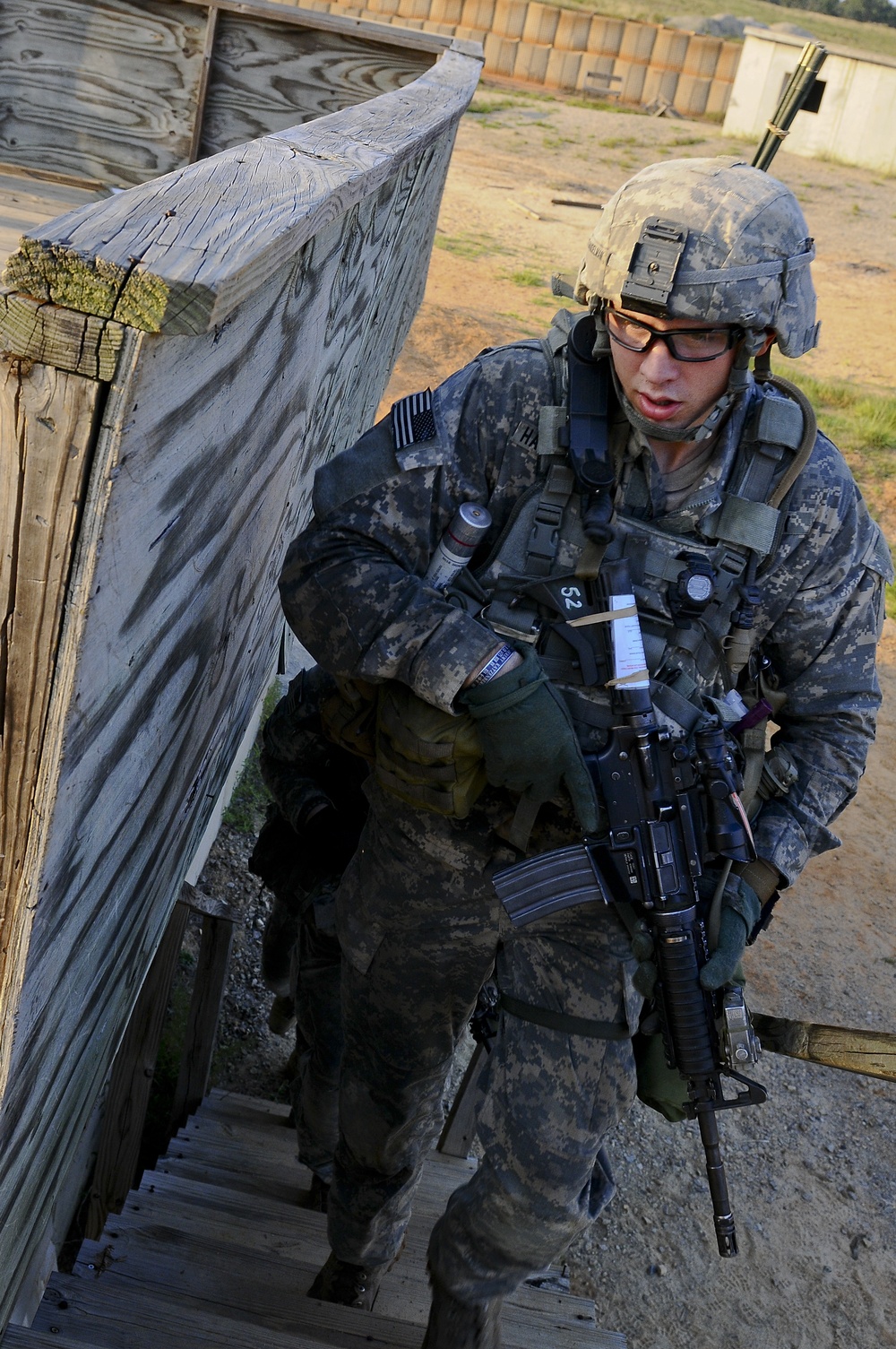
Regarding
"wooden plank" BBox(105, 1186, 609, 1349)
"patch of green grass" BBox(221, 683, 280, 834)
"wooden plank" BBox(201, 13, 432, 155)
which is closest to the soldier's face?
"wooden plank" BBox(201, 13, 432, 155)

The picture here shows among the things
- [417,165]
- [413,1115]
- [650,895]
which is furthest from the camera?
[417,165]

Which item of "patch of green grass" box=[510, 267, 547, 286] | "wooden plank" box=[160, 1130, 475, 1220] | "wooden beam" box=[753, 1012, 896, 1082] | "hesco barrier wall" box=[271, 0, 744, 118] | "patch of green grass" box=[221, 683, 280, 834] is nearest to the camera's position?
"wooden beam" box=[753, 1012, 896, 1082]

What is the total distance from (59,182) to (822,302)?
1303 centimetres

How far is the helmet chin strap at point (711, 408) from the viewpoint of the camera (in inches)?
98.8

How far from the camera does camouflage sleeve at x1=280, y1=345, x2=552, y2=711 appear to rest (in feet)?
7.96

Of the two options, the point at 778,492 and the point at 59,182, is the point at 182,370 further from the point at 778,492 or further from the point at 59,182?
the point at 59,182

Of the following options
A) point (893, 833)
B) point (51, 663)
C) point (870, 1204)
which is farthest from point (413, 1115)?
point (893, 833)

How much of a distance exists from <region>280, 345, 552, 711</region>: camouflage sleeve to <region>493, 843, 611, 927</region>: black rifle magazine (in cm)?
43

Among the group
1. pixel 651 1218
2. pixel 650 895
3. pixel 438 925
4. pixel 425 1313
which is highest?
pixel 650 895

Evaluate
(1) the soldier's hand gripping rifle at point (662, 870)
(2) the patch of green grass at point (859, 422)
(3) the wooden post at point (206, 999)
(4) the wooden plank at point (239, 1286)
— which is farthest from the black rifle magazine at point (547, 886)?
(2) the patch of green grass at point (859, 422)

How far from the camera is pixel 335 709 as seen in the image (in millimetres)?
2725

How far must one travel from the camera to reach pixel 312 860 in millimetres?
3600

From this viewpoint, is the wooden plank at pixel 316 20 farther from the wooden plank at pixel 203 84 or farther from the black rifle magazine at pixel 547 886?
the black rifle magazine at pixel 547 886

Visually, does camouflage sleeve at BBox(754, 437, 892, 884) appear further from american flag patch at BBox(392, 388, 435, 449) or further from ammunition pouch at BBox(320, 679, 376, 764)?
ammunition pouch at BBox(320, 679, 376, 764)
